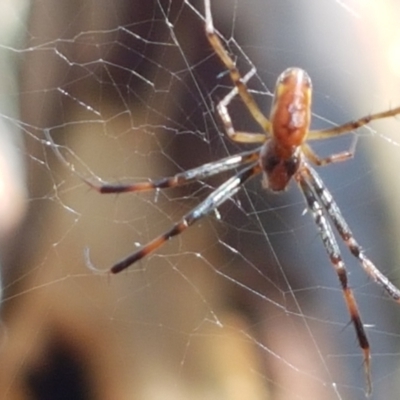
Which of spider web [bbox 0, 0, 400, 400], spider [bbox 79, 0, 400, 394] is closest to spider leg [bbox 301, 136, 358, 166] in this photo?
spider [bbox 79, 0, 400, 394]

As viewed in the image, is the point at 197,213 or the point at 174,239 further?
the point at 174,239

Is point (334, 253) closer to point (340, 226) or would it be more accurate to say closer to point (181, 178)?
point (340, 226)

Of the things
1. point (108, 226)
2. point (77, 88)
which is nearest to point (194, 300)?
point (108, 226)

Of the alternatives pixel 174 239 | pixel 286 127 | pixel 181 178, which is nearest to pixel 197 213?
pixel 181 178

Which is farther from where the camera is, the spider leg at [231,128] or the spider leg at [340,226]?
the spider leg at [340,226]

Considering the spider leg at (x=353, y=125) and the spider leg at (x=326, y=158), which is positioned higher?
the spider leg at (x=353, y=125)

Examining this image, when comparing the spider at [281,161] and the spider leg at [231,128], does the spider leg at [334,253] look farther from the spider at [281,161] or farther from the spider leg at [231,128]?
the spider leg at [231,128]

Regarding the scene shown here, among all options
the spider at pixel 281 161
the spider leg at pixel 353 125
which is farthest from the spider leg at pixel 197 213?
the spider leg at pixel 353 125
